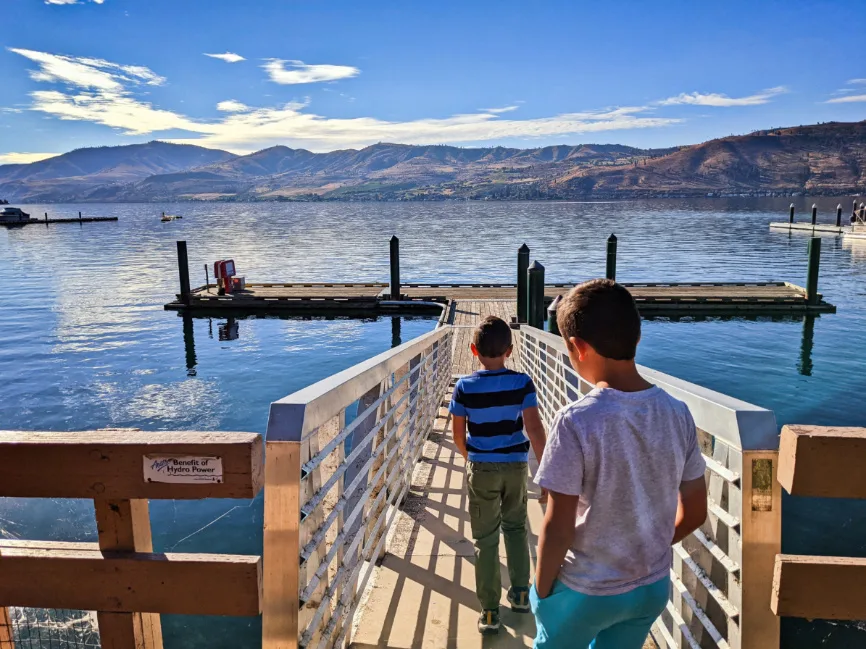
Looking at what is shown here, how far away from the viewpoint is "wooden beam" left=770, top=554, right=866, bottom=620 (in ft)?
6.20

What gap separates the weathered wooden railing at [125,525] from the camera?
1.83 m

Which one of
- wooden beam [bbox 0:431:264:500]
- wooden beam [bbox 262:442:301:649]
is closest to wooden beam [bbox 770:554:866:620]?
wooden beam [bbox 262:442:301:649]

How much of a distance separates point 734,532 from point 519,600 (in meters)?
1.81

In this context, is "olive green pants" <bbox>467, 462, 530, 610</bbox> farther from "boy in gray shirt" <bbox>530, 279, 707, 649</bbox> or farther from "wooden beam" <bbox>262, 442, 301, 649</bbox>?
"wooden beam" <bbox>262, 442, 301, 649</bbox>

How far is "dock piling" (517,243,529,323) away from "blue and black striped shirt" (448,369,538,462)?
15.6 m

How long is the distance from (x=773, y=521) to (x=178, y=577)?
1766mm

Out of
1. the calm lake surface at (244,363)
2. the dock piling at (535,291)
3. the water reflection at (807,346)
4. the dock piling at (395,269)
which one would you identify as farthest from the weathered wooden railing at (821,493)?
the dock piling at (395,269)

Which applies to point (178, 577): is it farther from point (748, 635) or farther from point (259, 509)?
point (259, 509)

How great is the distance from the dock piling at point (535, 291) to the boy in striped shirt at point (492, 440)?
12608mm

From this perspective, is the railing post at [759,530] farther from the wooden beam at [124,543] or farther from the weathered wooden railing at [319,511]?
the wooden beam at [124,543]

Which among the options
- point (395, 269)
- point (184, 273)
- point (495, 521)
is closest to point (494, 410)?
point (495, 521)

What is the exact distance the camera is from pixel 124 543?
1.92 meters

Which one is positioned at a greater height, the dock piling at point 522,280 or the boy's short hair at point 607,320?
the boy's short hair at point 607,320

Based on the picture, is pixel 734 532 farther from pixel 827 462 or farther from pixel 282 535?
pixel 282 535
